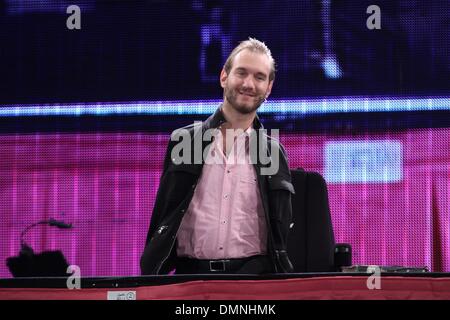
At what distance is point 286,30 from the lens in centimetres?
421

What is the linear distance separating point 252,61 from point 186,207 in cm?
50

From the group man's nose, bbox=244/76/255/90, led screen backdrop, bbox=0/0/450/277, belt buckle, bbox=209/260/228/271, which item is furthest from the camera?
led screen backdrop, bbox=0/0/450/277

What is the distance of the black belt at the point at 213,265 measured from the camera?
2367mm

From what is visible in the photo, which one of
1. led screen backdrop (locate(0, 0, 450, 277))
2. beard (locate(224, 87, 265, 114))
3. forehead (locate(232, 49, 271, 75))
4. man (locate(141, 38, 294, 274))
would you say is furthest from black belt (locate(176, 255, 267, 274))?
led screen backdrop (locate(0, 0, 450, 277))

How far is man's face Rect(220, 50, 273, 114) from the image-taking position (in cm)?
252

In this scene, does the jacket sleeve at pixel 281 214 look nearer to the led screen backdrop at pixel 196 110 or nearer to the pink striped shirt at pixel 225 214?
the pink striped shirt at pixel 225 214

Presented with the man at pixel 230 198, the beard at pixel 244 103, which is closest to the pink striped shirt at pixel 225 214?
the man at pixel 230 198

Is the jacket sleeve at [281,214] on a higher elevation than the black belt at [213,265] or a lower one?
higher

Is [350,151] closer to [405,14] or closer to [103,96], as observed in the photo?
[405,14]

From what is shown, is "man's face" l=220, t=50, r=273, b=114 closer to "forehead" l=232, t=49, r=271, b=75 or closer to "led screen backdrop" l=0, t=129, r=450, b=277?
"forehead" l=232, t=49, r=271, b=75

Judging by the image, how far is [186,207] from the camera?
2.49m

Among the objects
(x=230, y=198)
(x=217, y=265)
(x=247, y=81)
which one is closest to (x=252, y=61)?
(x=247, y=81)
